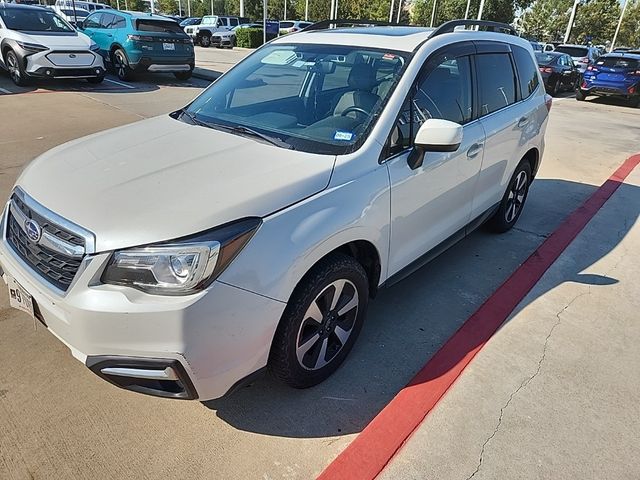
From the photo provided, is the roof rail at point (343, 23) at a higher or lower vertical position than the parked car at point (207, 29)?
higher

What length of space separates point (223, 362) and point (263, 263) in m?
0.45

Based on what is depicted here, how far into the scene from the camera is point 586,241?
474cm

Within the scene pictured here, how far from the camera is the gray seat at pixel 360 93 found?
280cm

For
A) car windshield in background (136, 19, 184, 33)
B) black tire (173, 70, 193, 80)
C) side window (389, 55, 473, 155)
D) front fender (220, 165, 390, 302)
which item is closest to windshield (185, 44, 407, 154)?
side window (389, 55, 473, 155)

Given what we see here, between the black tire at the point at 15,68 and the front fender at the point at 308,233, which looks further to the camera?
the black tire at the point at 15,68

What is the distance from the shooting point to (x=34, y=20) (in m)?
10.8

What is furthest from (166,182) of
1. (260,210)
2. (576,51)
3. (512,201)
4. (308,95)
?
(576,51)

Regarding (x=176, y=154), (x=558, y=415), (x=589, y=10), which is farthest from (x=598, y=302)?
(x=589, y=10)

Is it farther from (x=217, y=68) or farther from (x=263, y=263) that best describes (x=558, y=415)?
(x=217, y=68)

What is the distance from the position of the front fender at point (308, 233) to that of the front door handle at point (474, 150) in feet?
3.71

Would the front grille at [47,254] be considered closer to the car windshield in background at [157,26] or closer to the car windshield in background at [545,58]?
the car windshield in background at [157,26]

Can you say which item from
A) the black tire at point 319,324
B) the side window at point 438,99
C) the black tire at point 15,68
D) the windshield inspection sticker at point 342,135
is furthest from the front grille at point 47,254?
the black tire at point 15,68

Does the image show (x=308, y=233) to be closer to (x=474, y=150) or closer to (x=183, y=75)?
(x=474, y=150)

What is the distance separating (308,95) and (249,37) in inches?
1102
